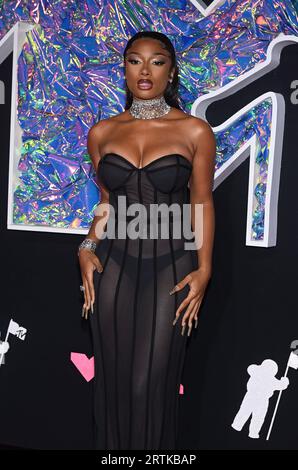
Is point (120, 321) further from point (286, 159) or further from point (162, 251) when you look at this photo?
point (286, 159)

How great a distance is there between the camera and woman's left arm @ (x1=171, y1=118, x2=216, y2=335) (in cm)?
256

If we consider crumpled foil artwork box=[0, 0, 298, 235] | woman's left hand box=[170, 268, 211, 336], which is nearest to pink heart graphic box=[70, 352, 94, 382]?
crumpled foil artwork box=[0, 0, 298, 235]

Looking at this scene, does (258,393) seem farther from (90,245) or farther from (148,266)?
(90,245)

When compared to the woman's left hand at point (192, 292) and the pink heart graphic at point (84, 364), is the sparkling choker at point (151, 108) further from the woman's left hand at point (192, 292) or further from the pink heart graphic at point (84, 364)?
the pink heart graphic at point (84, 364)

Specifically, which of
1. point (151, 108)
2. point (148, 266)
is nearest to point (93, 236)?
point (148, 266)

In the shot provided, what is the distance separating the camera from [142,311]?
2.58 meters

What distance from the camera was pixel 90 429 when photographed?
344 cm

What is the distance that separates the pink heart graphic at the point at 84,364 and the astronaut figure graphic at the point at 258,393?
2.55 feet

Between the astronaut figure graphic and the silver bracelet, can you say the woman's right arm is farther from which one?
the astronaut figure graphic

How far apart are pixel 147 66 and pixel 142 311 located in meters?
0.93

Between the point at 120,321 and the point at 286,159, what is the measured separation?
101 centimetres

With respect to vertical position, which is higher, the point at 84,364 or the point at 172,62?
the point at 172,62
